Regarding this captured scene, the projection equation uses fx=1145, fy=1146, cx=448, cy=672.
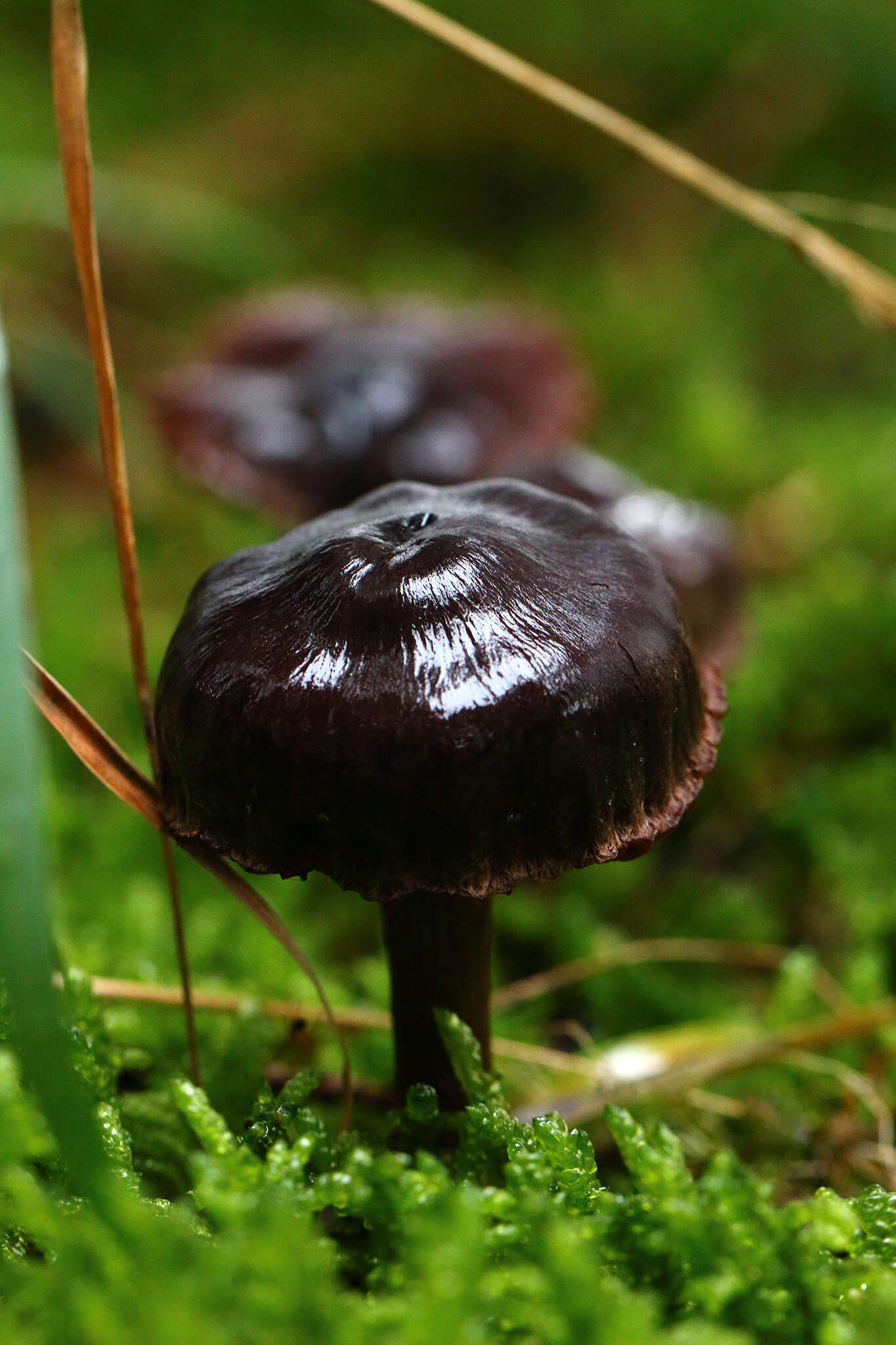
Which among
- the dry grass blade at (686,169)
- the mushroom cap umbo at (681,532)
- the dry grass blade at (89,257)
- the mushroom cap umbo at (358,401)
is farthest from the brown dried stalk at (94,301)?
the mushroom cap umbo at (358,401)

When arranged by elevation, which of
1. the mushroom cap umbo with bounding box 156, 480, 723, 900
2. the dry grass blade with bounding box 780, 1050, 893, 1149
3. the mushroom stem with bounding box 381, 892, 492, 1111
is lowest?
the dry grass blade with bounding box 780, 1050, 893, 1149

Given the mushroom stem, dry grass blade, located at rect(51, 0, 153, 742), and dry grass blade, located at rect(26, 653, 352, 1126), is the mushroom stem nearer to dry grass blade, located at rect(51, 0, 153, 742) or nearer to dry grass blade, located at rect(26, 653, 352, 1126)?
dry grass blade, located at rect(26, 653, 352, 1126)

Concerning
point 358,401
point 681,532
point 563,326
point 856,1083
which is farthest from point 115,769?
point 563,326

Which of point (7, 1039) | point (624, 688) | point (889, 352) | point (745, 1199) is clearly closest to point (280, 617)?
point (624, 688)

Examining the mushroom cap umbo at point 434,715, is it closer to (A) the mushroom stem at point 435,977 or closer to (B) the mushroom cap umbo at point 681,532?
(A) the mushroom stem at point 435,977

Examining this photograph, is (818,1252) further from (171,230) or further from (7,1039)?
(171,230)

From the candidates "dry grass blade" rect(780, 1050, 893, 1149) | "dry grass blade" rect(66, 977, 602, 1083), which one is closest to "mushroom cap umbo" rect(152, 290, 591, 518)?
"dry grass blade" rect(66, 977, 602, 1083)

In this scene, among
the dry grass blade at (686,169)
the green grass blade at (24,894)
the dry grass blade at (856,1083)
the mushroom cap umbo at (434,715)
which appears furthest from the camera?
the dry grass blade at (856,1083)

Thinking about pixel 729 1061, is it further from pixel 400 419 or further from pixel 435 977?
pixel 400 419
